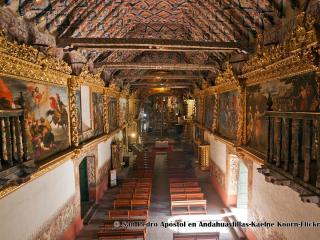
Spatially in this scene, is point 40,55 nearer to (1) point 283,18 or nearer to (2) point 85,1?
(2) point 85,1

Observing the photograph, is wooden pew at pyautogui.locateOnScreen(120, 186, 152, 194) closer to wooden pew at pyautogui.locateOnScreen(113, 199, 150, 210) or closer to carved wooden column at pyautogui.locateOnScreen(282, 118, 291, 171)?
wooden pew at pyautogui.locateOnScreen(113, 199, 150, 210)

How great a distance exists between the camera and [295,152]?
13.4 feet

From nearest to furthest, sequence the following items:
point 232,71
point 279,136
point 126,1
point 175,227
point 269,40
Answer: point 279,136
point 269,40
point 126,1
point 232,71
point 175,227

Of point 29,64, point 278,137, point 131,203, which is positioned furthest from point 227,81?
point 29,64

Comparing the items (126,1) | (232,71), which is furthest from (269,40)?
(126,1)

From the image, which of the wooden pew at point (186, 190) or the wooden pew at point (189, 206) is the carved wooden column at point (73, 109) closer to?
the wooden pew at point (189, 206)

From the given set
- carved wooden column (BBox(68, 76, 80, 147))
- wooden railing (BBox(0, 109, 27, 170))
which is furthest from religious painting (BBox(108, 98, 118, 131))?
wooden railing (BBox(0, 109, 27, 170))

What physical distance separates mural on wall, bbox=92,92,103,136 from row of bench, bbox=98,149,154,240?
3.69 m

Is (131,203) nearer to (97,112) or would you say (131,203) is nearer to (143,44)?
(97,112)

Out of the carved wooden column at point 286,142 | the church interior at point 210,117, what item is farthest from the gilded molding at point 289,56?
the carved wooden column at point 286,142

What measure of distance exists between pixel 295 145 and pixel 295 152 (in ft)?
0.42

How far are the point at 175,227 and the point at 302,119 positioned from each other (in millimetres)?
7754

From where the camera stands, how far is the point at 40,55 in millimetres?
6113

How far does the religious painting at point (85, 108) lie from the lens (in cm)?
982
